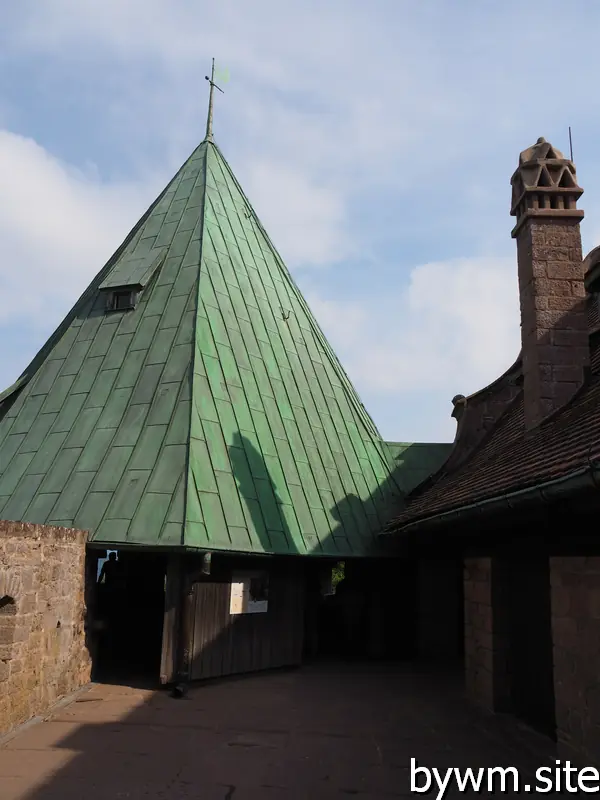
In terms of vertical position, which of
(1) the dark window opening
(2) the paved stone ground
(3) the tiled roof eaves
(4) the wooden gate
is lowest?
(2) the paved stone ground

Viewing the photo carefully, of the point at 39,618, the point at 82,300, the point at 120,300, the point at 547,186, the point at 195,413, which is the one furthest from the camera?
the point at 82,300

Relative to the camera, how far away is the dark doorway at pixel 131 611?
1094 cm

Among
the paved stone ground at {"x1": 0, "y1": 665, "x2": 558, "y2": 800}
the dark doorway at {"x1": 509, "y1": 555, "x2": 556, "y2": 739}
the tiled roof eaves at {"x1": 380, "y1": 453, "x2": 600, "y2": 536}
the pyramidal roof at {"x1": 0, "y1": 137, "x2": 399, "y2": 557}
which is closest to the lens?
the tiled roof eaves at {"x1": 380, "y1": 453, "x2": 600, "y2": 536}

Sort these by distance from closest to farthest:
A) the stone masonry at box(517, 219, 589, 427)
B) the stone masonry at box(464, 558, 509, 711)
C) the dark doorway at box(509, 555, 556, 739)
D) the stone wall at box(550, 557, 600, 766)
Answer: the stone wall at box(550, 557, 600, 766) < the dark doorway at box(509, 555, 556, 739) < the stone masonry at box(464, 558, 509, 711) < the stone masonry at box(517, 219, 589, 427)

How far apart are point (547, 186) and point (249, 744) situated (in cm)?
779

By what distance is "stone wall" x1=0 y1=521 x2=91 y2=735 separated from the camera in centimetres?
→ 664

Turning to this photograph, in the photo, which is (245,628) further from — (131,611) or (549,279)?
(549,279)

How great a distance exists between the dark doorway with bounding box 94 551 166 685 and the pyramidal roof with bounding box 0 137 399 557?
2473mm

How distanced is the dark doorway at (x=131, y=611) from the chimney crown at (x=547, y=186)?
8202mm

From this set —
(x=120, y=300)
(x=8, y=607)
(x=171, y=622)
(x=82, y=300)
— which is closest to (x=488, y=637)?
(x=171, y=622)

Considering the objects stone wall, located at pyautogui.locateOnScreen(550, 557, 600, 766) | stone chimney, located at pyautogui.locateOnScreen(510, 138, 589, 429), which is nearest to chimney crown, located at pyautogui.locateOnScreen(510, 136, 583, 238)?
stone chimney, located at pyautogui.locateOnScreen(510, 138, 589, 429)

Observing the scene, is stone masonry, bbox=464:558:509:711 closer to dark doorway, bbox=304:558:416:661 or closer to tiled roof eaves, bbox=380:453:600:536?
tiled roof eaves, bbox=380:453:600:536

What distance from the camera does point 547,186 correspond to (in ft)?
30.7

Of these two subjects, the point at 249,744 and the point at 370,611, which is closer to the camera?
the point at 249,744
